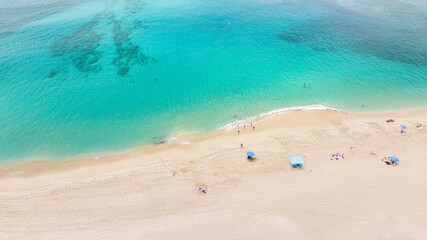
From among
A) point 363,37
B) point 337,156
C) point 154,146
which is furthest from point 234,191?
point 363,37

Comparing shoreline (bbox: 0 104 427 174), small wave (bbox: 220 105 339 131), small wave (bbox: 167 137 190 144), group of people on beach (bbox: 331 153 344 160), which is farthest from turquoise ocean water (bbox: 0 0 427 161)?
group of people on beach (bbox: 331 153 344 160)

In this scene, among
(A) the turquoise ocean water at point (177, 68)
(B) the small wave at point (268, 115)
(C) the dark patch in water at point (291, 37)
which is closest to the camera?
(B) the small wave at point (268, 115)

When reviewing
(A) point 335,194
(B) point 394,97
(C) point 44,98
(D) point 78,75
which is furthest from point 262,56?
(C) point 44,98

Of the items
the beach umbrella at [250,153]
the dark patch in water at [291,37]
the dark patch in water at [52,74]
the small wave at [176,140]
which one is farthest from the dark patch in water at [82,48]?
the dark patch in water at [291,37]

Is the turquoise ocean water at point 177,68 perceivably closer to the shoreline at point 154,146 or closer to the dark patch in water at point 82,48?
→ the dark patch in water at point 82,48

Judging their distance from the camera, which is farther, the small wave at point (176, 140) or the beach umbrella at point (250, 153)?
the small wave at point (176, 140)

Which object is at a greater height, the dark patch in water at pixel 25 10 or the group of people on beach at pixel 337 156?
the dark patch in water at pixel 25 10

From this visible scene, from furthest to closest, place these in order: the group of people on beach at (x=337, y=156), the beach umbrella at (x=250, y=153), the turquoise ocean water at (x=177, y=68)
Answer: the turquoise ocean water at (x=177, y=68) → the group of people on beach at (x=337, y=156) → the beach umbrella at (x=250, y=153)

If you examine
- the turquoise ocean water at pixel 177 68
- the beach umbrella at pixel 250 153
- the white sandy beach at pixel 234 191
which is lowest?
the white sandy beach at pixel 234 191
